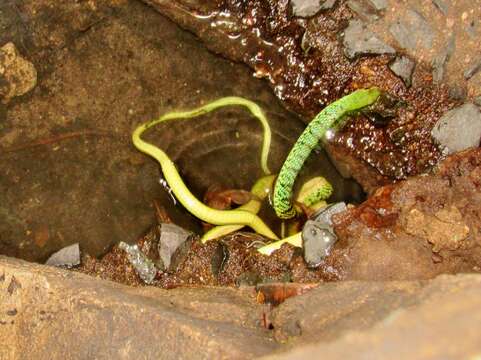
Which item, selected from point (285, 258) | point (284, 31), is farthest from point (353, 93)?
point (285, 258)

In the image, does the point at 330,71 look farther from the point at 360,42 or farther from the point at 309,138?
the point at 309,138

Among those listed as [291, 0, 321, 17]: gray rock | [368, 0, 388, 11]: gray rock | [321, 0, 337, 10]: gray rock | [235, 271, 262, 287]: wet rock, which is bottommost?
[235, 271, 262, 287]: wet rock

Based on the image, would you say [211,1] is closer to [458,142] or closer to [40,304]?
[458,142]

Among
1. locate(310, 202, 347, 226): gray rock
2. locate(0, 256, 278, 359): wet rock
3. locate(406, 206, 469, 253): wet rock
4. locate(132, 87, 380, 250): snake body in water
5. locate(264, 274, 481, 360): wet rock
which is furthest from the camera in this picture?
locate(132, 87, 380, 250): snake body in water

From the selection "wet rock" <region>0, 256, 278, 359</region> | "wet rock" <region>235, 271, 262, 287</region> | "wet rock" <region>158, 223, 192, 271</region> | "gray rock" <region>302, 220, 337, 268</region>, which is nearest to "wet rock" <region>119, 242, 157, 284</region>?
"wet rock" <region>158, 223, 192, 271</region>

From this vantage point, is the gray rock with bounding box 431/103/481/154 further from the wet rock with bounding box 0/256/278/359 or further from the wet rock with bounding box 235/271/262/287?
the wet rock with bounding box 0/256/278/359

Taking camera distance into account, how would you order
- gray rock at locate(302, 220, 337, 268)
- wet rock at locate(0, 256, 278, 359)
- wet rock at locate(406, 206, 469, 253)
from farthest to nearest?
1. gray rock at locate(302, 220, 337, 268)
2. wet rock at locate(406, 206, 469, 253)
3. wet rock at locate(0, 256, 278, 359)

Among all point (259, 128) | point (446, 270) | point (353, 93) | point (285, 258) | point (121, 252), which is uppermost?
point (353, 93)

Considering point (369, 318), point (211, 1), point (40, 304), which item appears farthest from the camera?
point (211, 1)

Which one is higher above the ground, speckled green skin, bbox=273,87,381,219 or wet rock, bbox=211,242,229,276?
speckled green skin, bbox=273,87,381,219
